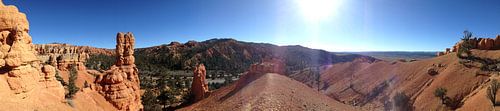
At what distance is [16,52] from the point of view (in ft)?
42.7

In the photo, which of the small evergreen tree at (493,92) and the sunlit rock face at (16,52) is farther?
the small evergreen tree at (493,92)

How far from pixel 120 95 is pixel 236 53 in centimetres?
13826

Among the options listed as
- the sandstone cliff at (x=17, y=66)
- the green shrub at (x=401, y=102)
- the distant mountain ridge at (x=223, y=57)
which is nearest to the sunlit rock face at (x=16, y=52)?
the sandstone cliff at (x=17, y=66)

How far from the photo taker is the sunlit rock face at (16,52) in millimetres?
12648

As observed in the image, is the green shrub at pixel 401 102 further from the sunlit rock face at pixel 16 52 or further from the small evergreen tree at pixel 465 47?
the sunlit rock face at pixel 16 52

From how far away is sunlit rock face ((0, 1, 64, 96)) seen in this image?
12.6 meters

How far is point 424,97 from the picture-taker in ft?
111

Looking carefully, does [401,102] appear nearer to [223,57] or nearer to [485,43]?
[485,43]

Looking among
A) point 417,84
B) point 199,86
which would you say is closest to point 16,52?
point 199,86

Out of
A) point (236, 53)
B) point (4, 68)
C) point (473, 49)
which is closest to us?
point (4, 68)

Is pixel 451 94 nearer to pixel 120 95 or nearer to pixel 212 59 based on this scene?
pixel 120 95

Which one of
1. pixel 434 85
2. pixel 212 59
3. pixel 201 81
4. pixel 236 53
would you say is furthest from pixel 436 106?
pixel 236 53

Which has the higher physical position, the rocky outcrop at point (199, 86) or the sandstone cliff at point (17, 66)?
the sandstone cliff at point (17, 66)

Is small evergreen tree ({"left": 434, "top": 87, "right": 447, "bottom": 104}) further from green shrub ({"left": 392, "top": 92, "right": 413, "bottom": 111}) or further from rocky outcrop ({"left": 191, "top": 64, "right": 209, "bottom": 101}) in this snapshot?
rocky outcrop ({"left": 191, "top": 64, "right": 209, "bottom": 101})
